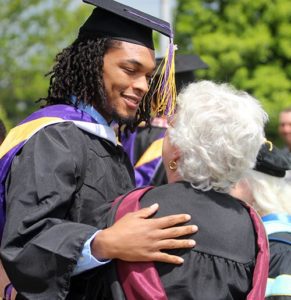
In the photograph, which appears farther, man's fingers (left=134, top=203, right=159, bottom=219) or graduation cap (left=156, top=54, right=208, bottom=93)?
graduation cap (left=156, top=54, right=208, bottom=93)

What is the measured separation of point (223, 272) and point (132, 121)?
2.75ft

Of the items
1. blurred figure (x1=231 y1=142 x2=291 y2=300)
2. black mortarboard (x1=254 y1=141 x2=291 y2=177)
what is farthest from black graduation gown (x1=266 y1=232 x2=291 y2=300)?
black mortarboard (x1=254 y1=141 x2=291 y2=177)

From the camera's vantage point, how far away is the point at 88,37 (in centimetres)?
269

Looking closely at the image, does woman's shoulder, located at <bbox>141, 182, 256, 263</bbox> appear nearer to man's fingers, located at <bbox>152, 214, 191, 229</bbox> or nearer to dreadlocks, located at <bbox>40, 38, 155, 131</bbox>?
man's fingers, located at <bbox>152, 214, 191, 229</bbox>

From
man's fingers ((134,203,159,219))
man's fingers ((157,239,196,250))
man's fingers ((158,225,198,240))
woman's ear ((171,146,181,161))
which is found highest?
woman's ear ((171,146,181,161))

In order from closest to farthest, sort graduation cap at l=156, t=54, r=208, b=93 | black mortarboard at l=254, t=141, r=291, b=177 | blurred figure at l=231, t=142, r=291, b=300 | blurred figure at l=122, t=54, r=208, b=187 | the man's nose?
the man's nose, blurred figure at l=231, t=142, r=291, b=300, black mortarboard at l=254, t=141, r=291, b=177, blurred figure at l=122, t=54, r=208, b=187, graduation cap at l=156, t=54, r=208, b=93

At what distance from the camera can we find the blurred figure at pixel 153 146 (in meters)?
5.41

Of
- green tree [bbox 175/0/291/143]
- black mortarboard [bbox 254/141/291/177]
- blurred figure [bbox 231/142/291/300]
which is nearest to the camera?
blurred figure [bbox 231/142/291/300]

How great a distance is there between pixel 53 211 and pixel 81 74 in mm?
634

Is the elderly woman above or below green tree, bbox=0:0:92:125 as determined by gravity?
above

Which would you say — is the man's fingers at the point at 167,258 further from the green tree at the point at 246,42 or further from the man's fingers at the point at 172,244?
the green tree at the point at 246,42

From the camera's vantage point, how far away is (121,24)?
2.66 meters

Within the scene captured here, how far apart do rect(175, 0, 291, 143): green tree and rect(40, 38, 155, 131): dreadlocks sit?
14.3m

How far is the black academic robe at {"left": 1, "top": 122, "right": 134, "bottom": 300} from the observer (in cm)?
215
